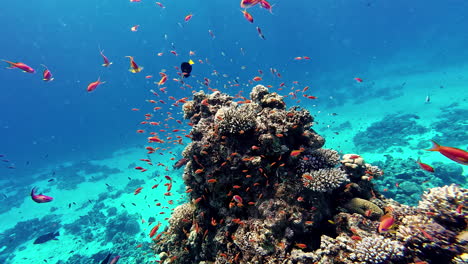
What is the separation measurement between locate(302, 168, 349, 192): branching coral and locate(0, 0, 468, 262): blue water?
42.7 m

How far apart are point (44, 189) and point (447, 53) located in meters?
103

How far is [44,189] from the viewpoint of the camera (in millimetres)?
32531

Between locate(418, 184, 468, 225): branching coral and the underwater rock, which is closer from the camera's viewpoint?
locate(418, 184, 468, 225): branching coral

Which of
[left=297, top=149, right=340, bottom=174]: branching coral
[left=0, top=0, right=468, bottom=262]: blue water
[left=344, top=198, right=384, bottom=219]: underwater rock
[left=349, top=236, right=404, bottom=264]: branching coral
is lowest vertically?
[left=349, top=236, right=404, bottom=264]: branching coral

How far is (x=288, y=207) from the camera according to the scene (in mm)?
5062

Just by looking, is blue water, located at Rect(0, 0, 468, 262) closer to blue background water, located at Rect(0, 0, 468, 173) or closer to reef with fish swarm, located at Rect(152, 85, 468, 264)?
blue background water, located at Rect(0, 0, 468, 173)

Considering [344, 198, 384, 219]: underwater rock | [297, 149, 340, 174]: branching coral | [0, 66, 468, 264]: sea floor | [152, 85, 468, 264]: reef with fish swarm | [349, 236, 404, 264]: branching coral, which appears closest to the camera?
[349, 236, 404, 264]: branching coral

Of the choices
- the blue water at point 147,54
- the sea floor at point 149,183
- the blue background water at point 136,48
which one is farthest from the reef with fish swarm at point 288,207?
the blue background water at point 136,48

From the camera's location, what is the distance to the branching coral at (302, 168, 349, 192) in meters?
5.09

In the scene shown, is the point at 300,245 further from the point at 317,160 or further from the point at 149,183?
the point at 149,183

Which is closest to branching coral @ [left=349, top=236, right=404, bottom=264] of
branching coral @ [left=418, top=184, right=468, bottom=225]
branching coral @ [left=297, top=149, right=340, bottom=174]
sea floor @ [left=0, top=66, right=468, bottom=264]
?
branching coral @ [left=418, top=184, right=468, bottom=225]

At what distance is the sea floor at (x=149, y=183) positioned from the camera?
15648mm

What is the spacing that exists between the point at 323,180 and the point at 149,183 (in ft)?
86.6

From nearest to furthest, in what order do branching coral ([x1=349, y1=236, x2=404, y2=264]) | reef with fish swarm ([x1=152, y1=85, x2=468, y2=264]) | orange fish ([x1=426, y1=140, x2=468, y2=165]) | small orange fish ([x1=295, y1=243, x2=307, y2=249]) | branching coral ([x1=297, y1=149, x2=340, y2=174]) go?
orange fish ([x1=426, y1=140, x2=468, y2=165]), branching coral ([x1=349, y1=236, x2=404, y2=264]), reef with fish swarm ([x1=152, y1=85, x2=468, y2=264]), small orange fish ([x1=295, y1=243, x2=307, y2=249]), branching coral ([x1=297, y1=149, x2=340, y2=174])
